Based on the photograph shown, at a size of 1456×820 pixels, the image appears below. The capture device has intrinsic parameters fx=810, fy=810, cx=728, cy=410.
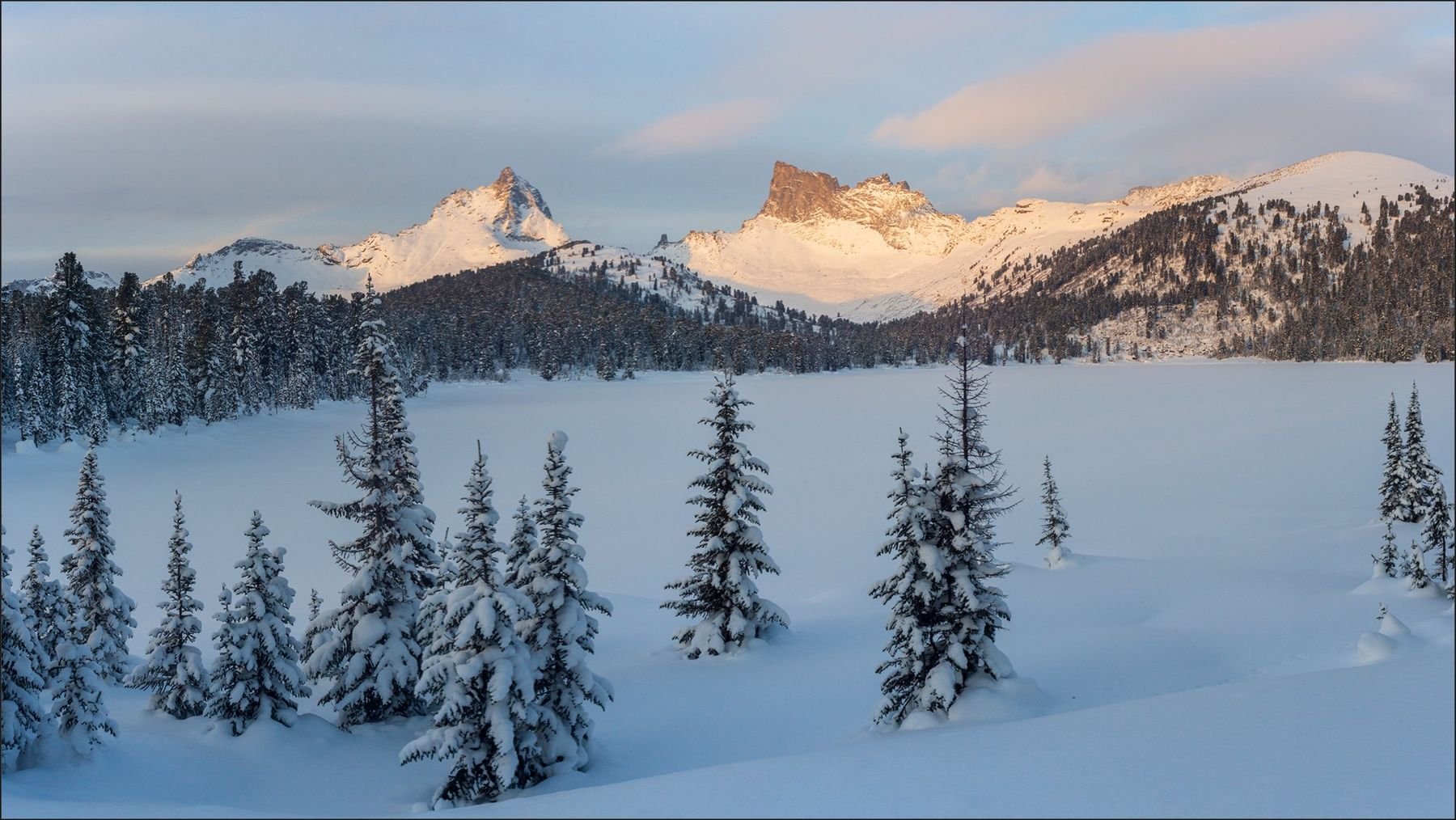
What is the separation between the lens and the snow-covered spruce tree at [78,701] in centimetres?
1449

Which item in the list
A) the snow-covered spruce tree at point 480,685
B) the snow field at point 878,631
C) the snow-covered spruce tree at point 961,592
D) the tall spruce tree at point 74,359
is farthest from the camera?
the tall spruce tree at point 74,359

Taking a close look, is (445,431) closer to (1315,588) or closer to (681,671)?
(681,671)

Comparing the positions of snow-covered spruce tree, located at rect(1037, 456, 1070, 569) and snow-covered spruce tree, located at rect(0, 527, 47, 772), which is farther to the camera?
snow-covered spruce tree, located at rect(1037, 456, 1070, 569)

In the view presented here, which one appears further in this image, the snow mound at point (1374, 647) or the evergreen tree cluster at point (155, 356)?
the evergreen tree cluster at point (155, 356)

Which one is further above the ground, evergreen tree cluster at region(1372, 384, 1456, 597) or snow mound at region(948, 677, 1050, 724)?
evergreen tree cluster at region(1372, 384, 1456, 597)

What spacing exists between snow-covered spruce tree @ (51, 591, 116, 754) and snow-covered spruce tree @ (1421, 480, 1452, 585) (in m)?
33.4

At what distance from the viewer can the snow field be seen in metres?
8.41

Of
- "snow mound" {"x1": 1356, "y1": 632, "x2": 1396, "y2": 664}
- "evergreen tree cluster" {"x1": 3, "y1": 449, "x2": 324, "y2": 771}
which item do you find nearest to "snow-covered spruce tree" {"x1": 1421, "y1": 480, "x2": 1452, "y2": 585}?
"snow mound" {"x1": 1356, "y1": 632, "x2": 1396, "y2": 664}

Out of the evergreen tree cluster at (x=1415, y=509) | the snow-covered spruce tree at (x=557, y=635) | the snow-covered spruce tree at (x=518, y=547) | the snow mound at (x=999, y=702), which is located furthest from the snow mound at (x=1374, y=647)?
the snow-covered spruce tree at (x=518, y=547)

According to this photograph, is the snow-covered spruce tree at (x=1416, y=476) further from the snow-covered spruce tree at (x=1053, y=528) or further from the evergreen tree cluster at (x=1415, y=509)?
the snow-covered spruce tree at (x=1053, y=528)

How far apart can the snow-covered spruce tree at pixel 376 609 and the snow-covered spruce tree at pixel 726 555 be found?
7.91m

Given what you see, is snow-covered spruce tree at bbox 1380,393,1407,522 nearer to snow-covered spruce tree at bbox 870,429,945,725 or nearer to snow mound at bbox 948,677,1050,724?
snow mound at bbox 948,677,1050,724

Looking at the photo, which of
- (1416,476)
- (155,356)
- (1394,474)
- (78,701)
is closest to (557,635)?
(78,701)

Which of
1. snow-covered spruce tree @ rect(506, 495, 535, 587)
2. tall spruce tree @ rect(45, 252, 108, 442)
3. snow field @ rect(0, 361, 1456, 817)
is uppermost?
tall spruce tree @ rect(45, 252, 108, 442)
